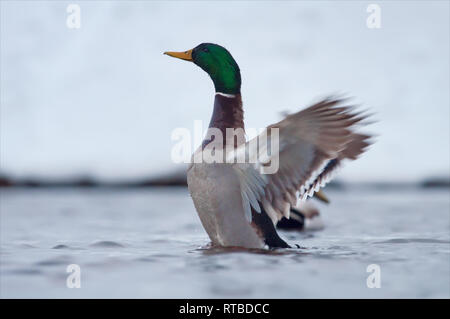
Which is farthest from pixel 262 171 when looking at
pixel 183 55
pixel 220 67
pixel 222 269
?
pixel 183 55

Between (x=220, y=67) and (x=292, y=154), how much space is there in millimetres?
1058

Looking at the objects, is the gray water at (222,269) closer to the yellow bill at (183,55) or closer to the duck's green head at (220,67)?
the duck's green head at (220,67)

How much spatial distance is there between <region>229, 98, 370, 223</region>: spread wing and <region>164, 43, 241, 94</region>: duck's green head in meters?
0.76

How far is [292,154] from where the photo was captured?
470 centimetres

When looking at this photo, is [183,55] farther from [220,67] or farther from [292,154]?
[292,154]

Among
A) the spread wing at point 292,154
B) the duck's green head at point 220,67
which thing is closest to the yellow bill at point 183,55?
the duck's green head at point 220,67

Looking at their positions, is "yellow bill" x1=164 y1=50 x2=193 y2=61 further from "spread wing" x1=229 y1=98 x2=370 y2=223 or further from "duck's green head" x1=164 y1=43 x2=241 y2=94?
"spread wing" x1=229 y1=98 x2=370 y2=223

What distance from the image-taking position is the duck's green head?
Result: 5229mm

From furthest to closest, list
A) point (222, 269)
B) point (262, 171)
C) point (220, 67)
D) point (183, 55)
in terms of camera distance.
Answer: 1. point (183, 55)
2. point (220, 67)
3. point (262, 171)
4. point (222, 269)

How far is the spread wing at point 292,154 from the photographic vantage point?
453cm

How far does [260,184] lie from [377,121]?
0.94m
